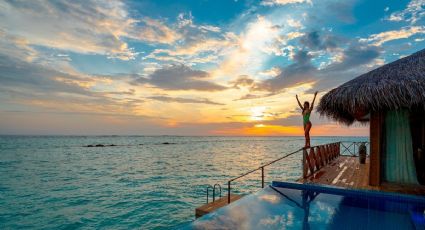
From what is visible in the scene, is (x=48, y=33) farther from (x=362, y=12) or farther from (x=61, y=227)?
(x=362, y=12)

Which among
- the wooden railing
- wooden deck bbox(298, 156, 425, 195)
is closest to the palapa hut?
wooden deck bbox(298, 156, 425, 195)

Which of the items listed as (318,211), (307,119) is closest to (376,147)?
(307,119)

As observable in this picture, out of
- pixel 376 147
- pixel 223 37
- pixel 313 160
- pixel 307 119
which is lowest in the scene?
pixel 313 160

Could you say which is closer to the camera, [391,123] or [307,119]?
[391,123]

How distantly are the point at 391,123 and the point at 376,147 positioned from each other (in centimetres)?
98

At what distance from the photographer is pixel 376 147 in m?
6.64

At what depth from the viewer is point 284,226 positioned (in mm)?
3707

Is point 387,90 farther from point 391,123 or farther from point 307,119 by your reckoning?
point 307,119

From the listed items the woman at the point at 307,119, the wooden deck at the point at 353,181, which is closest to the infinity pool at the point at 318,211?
the wooden deck at the point at 353,181

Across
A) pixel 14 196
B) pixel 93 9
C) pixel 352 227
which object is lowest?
pixel 14 196

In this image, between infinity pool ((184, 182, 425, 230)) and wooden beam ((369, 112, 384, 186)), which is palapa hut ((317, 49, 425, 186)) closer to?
wooden beam ((369, 112, 384, 186))

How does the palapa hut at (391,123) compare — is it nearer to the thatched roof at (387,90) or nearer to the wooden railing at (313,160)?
the thatched roof at (387,90)

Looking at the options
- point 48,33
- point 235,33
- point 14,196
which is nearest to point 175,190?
point 14,196

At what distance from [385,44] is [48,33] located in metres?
18.4
